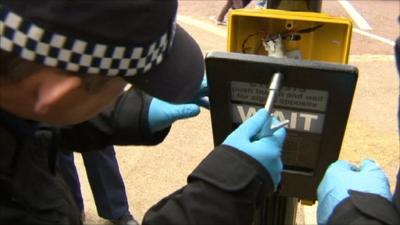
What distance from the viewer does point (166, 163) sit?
3826 millimetres

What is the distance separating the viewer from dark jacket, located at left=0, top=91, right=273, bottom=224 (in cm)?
132

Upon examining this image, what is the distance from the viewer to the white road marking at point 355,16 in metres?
7.90

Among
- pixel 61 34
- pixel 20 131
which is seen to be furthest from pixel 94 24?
pixel 20 131

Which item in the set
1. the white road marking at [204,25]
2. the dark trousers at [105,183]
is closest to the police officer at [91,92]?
the dark trousers at [105,183]

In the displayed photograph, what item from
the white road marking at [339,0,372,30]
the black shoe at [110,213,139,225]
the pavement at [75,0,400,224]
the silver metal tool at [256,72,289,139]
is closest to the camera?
the silver metal tool at [256,72,289,139]

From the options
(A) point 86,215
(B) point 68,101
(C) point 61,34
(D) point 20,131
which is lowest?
(A) point 86,215

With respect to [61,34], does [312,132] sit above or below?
below

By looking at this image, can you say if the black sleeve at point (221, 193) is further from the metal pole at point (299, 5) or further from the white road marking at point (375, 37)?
the white road marking at point (375, 37)

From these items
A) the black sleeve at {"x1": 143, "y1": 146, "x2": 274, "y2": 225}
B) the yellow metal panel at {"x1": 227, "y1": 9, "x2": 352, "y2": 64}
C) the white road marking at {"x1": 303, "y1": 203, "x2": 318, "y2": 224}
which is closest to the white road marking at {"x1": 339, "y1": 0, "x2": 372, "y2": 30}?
the white road marking at {"x1": 303, "y1": 203, "x2": 318, "y2": 224}

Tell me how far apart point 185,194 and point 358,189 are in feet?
1.67

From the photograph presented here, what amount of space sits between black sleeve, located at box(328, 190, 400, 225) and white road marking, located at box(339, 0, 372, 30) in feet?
21.7

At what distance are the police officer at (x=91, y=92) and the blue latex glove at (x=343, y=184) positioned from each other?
0.66 feet

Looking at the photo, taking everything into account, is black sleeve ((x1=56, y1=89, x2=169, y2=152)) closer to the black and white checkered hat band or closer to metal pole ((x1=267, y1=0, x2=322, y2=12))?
metal pole ((x1=267, y1=0, x2=322, y2=12))

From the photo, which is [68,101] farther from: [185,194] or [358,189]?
[358,189]
